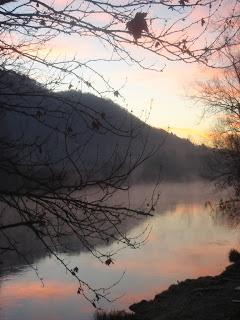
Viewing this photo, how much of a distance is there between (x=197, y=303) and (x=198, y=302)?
124 millimetres

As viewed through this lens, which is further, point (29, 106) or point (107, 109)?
point (107, 109)

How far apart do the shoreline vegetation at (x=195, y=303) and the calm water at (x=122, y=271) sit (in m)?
1.07

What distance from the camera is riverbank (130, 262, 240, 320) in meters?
11.5

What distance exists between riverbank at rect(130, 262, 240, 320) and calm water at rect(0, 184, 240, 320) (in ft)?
3.73

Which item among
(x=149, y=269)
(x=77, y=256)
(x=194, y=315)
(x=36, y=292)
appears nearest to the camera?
(x=194, y=315)

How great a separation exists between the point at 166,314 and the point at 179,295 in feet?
7.36

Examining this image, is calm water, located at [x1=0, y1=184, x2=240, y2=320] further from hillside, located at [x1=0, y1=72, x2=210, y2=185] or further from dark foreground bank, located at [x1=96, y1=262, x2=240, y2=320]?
hillside, located at [x1=0, y1=72, x2=210, y2=185]

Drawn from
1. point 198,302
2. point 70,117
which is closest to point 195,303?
point 198,302

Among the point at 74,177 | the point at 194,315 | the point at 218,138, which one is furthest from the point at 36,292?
the point at 74,177

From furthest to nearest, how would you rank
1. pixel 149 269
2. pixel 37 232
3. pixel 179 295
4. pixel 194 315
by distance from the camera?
pixel 149 269, pixel 179 295, pixel 194 315, pixel 37 232

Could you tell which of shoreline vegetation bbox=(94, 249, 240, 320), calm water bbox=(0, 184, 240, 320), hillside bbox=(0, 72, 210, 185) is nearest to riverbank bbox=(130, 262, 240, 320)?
shoreline vegetation bbox=(94, 249, 240, 320)

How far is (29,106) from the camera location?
4.40 meters

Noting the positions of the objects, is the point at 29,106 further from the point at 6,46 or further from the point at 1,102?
the point at 6,46

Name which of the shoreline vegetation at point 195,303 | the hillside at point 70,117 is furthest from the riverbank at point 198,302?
the hillside at point 70,117
